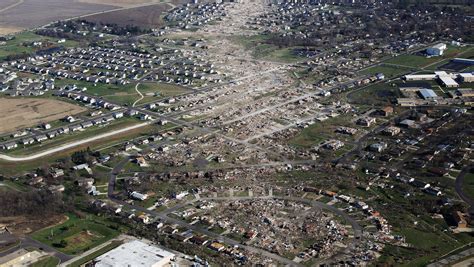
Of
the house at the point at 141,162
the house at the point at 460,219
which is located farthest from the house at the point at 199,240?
the house at the point at 460,219

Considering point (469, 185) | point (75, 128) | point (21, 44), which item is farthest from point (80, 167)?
point (21, 44)

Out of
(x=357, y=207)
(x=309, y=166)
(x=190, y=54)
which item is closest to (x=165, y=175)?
(x=309, y=166)

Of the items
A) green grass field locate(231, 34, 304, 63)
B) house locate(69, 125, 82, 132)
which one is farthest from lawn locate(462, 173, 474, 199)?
green grass field locate(231, 34, 304, 63)

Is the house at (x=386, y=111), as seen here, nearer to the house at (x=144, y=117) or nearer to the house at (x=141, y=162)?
the house at (x=144, y=117)

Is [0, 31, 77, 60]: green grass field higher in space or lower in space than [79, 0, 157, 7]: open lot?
lower

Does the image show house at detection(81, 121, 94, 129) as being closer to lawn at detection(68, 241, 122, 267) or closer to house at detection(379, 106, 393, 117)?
lawn at detection(68, 241, 122, 267)

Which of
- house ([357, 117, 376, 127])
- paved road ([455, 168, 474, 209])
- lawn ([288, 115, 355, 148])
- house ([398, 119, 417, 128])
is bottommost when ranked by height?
lawn ([288, 115, 355, 148])

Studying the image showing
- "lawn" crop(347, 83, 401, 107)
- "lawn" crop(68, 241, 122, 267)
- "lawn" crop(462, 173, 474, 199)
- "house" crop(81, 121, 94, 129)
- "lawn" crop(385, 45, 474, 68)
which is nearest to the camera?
"lawn" crop(68, 241, 122, 267)

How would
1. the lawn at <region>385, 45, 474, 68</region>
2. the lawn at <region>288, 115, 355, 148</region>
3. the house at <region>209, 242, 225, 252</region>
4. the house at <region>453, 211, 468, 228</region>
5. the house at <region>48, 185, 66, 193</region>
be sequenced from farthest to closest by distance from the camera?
the lawn at <region>385, 45, 474, 68</region>, the lawn at <region>288, 115, 355, 148</region>, the house at <region>48, 185, 66, 193</region>, the house at <region>453, 211, 468, 228</region>, the house at <region>209, 242, 225, 252</region>
